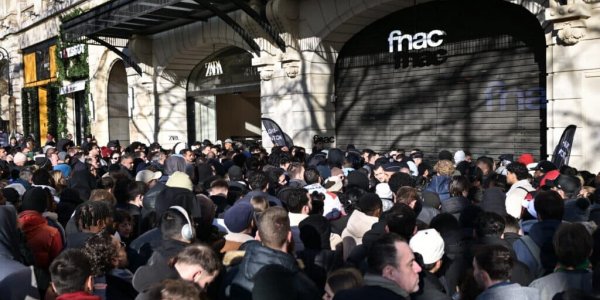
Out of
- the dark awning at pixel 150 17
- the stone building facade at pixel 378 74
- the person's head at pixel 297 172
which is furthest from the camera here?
the dark awning at pixel 150 17

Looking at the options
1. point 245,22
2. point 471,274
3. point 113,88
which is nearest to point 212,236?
point 471,274

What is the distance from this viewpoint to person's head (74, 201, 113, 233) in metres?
4.71

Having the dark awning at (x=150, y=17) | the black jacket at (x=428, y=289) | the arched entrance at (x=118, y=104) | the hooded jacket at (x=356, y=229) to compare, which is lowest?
the black jacket at (x=428, y=289)

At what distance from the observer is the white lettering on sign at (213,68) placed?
20.6 m

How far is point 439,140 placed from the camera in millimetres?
13930

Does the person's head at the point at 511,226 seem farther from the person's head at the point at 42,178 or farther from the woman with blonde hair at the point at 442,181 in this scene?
the person's head at the point at 42,178

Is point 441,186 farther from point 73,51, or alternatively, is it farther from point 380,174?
point 73,51

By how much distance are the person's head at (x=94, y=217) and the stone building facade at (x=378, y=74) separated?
8.62m

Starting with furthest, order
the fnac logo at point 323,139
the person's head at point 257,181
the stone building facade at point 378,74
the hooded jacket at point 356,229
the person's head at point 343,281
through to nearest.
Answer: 1. the fnac logo at point 323,139
2. the stone building facade at point 378,74
3. the person's head at point 257,181
4. the hooded jacket at point 356,229
5. the person's head at point 343,281

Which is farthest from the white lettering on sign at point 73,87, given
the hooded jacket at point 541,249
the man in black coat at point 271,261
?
the hooded jacket at point 541,249

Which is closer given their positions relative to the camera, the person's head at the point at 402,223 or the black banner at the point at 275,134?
the person's head at the point at 402,223

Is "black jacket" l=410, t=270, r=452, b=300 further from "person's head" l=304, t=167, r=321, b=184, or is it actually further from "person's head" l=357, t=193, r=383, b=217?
"person's head" l=304, t=167, r=321, b=184

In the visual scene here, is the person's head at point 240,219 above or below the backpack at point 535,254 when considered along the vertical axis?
above

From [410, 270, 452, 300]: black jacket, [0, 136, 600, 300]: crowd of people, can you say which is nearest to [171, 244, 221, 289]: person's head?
[0, 136, 600, 300]: crowd of people
